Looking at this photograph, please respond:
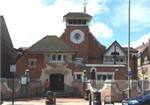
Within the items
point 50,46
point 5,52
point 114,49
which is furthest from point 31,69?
point 114,49

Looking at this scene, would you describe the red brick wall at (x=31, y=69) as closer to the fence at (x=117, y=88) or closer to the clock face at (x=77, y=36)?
the fence at (x=117, y=88)

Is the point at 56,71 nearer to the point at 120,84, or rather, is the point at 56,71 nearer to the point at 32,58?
the point at 32,58

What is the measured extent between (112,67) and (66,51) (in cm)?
816

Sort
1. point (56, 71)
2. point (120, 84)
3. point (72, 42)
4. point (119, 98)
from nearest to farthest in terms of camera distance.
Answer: point (119, 98) → point (120, 84) → point (56, 71) → point (72, 42)

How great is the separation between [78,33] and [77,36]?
0.66m

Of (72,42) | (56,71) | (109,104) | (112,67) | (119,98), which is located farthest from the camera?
(72,42)

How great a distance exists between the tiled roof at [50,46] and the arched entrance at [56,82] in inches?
133

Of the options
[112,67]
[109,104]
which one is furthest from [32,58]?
[109,104]

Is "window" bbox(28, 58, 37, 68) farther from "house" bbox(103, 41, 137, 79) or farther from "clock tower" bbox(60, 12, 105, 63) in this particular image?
"house" bbox(103, 41, 137, 79)

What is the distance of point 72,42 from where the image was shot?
75062mm

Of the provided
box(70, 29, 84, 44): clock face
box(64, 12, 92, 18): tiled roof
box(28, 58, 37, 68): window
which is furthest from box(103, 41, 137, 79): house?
box(28, 58, 37, 68): window

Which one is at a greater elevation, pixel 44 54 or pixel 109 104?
pixel 44 54

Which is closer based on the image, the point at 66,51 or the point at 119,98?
the point at 119,98

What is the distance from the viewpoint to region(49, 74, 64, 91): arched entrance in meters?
61.0
